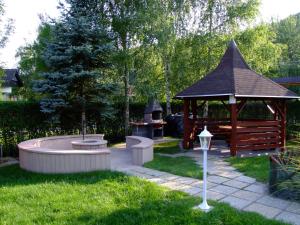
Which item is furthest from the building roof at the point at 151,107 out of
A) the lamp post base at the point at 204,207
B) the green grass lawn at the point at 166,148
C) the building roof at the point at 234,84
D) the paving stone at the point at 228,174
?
the lamp post base at the point at 204,207

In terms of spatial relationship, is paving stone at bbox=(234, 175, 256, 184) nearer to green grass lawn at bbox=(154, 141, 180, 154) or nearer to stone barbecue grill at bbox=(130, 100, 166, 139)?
green grass lawn at bbox=(154, 141, 180, 154)

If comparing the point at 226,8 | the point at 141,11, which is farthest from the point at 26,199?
the point at 226,8

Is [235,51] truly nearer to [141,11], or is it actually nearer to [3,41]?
[141,11]

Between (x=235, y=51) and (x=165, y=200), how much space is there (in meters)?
7.08

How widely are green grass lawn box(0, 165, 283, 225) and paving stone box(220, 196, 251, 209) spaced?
0.21m

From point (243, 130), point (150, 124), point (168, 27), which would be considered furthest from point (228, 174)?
point (168, 27)

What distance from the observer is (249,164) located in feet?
24.4

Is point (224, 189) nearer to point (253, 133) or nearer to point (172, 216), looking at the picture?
point (172, 216)

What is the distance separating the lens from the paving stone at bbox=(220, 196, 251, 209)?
451 cm

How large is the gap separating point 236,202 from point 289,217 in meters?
0.82

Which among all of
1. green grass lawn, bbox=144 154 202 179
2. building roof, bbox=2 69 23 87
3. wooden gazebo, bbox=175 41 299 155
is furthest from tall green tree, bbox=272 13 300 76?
building roof, bbox=2 69 23 87

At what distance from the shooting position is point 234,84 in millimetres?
8727

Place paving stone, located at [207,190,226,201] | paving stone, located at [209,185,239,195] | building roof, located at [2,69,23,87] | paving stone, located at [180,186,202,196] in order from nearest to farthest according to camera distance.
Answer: paving stone, located at [207,190,226,201], paving stone, located at [180,186,202,196], paving stone, located at [209,185,239,195], building roof, located at [2,69,23,87]

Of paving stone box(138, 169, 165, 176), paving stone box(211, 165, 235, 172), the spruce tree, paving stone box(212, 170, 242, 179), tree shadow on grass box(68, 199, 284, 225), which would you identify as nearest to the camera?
tree shadow on grass box(68, 199, 284, 225)
